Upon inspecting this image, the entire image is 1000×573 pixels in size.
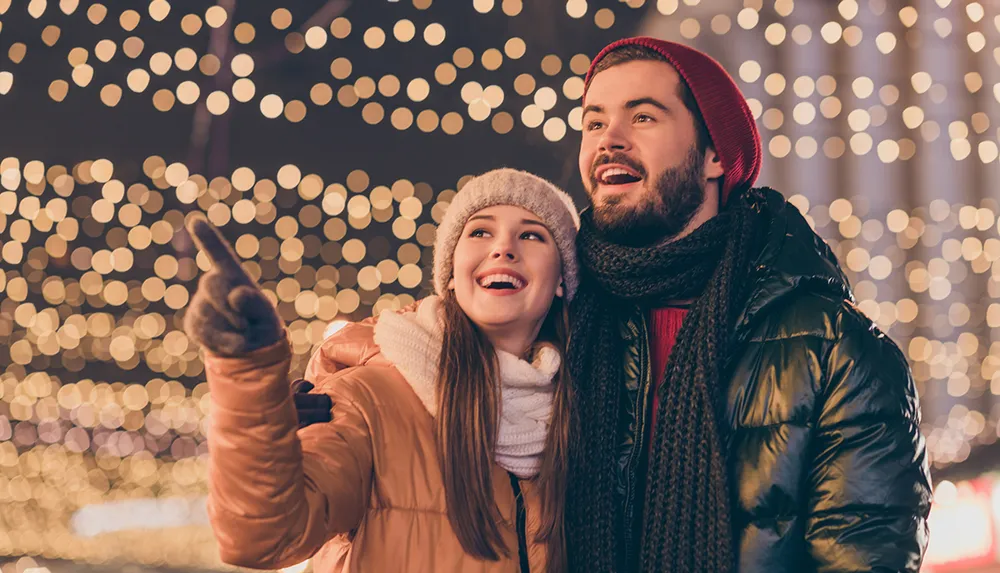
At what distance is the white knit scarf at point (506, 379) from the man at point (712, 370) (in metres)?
0.07

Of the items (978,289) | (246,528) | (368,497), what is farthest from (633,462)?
(978,289)

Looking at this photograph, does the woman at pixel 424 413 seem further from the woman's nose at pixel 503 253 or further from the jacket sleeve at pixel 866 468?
the jacket sleeve at pixel 866 468

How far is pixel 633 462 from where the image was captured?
180cm

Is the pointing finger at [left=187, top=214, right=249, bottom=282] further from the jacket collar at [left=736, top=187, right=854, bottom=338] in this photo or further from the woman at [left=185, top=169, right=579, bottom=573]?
the jacket collar at [left=736, top=187, right=854, bottom=338]

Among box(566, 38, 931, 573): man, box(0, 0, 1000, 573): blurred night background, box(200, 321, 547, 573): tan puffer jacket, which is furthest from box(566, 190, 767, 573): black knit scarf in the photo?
box(0, 0, 1000, 573): blurred night background

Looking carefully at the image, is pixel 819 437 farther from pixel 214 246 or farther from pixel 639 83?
pixel 214 246

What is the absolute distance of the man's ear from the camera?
199 cm

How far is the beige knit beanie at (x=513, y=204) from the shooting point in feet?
6.20

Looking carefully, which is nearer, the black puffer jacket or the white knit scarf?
the black puffer jacket

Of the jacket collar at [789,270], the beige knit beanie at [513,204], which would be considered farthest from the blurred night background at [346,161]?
the jacket collar at [789,270]

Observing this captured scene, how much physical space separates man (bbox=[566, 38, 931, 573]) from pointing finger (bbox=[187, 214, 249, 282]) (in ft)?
2.44

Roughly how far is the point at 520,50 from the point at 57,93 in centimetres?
399

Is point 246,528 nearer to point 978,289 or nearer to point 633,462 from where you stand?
point 633,462

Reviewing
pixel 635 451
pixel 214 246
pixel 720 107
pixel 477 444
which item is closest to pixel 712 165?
pixel 720 107
